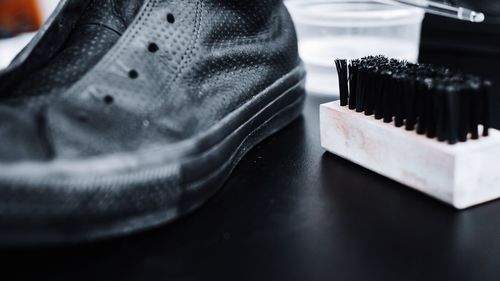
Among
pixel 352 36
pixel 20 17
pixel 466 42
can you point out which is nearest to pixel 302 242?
pixel 352 36

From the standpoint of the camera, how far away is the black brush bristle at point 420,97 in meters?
0.44

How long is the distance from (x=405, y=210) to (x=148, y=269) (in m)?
0.23

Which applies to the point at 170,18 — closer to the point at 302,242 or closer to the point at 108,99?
the point at 108,99

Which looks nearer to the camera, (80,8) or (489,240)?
(489,240)

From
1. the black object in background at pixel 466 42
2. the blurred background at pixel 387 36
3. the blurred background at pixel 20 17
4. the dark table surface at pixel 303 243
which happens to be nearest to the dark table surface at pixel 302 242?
the dark table surface at pixel 303 243

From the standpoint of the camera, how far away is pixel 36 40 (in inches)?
19.6

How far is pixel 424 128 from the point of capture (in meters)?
0.47

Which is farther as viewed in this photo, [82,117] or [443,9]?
[443,9]

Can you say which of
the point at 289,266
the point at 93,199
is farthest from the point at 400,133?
the point at 93,199

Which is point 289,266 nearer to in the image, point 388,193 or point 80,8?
point 388,193

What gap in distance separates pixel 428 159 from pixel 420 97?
6cm

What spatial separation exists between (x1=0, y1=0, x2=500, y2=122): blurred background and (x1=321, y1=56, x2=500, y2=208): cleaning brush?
30cm

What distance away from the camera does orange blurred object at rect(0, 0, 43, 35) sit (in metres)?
1.29

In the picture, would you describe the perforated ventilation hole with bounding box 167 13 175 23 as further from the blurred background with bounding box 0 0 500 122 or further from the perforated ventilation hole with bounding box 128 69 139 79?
the blurred background with bounding box 0 0 500 122
